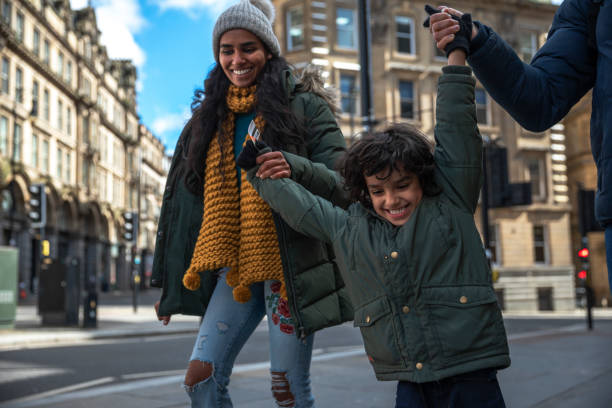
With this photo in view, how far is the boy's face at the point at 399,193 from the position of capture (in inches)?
84.5

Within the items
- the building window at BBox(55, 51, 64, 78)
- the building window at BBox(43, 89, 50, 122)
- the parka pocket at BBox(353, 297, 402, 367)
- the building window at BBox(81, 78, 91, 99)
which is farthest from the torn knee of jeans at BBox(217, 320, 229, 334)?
the building window at BBox(81, 78, 91, 99)

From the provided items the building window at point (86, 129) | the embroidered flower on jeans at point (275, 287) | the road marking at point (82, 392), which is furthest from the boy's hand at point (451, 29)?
the building window at point (86, 129)

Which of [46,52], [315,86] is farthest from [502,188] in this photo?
[46,52]

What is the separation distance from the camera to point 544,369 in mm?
6660

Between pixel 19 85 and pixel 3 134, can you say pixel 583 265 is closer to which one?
pixel 3 134

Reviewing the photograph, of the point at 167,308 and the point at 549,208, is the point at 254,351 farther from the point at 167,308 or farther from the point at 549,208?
the point at 549,208

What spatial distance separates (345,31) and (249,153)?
84.8ft

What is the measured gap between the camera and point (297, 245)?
2.59m

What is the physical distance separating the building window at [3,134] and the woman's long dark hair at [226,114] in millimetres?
31469

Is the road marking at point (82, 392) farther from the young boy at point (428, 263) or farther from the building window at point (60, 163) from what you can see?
the building window at point (60, 163)

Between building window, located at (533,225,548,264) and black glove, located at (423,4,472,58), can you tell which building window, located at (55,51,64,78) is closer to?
building window, located at (533,225,548,264)

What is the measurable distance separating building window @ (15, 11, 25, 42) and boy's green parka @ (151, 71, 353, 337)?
34.5 m

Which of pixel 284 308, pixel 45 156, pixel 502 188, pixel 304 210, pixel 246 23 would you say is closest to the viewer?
pixel 304 210

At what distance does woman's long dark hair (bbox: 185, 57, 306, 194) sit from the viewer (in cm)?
271
